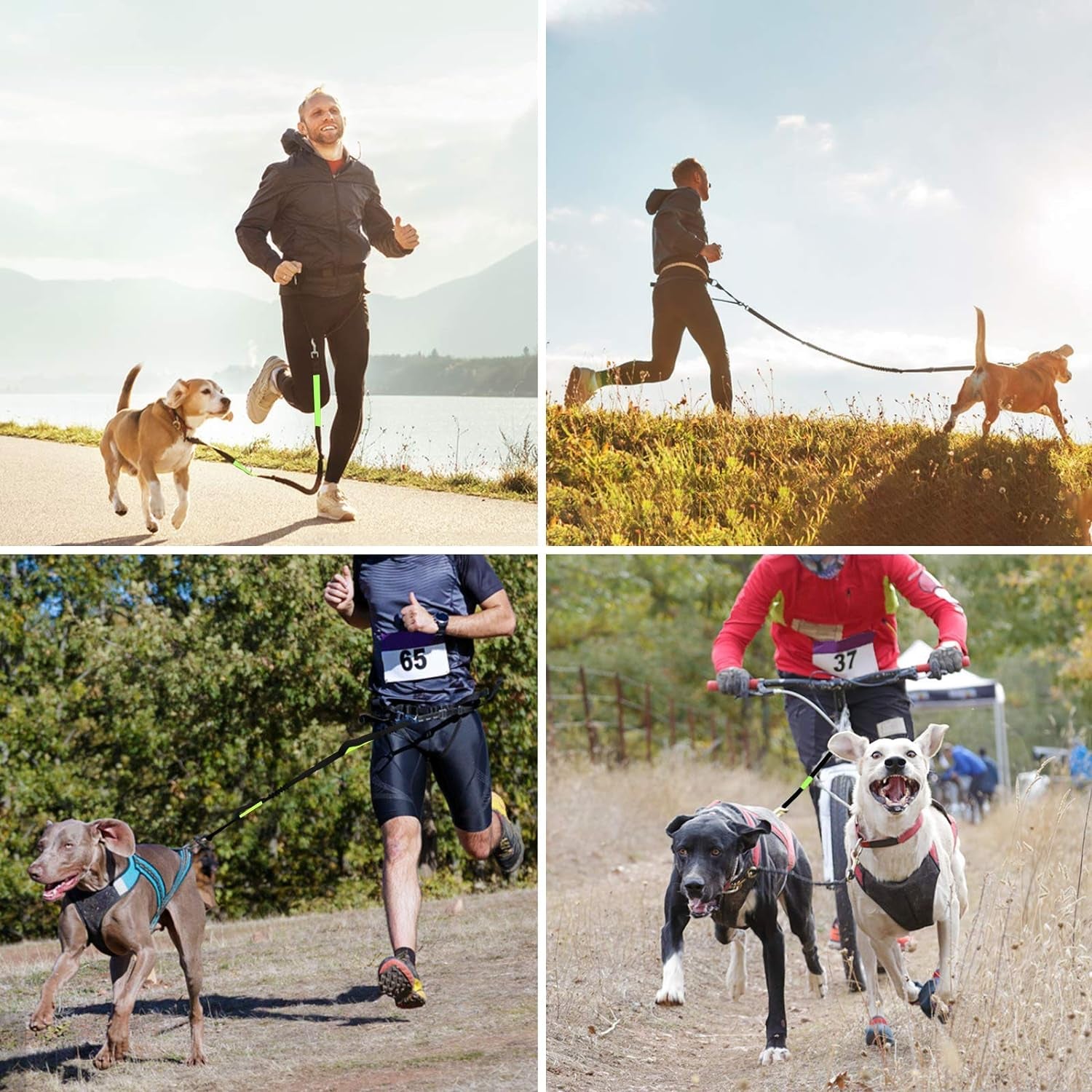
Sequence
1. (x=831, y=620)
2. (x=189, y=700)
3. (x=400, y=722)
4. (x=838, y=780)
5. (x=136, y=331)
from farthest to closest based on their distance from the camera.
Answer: (x=189, y=700)
(x=136, y=331)
(x=831, y=620)
(x=400, y=722)
(x=838, y=780)

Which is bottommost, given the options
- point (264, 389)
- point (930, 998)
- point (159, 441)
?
point (930, 998)

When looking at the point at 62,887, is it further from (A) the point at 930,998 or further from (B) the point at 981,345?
(B) the point at 981,345

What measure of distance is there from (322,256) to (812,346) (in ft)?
7.50

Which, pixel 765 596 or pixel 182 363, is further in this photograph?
pixel 182 363

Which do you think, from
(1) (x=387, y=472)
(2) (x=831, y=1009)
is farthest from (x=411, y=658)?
(2) (x=831, y=1009)

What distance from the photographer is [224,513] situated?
5.64 metres

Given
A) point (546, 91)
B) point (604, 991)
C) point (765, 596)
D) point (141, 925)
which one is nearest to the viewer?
point (141, 925)

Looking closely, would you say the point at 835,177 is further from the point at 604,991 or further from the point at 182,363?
the point at 604,991

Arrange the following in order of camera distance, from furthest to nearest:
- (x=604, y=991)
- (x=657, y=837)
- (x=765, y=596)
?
(x=657, y=837) < (x=604, y=991) < (x=765, y=596)

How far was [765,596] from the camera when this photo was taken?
5.04 metres

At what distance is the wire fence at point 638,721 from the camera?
1373 centimetres

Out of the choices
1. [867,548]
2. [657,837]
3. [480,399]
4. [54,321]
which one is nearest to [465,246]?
[480,399]

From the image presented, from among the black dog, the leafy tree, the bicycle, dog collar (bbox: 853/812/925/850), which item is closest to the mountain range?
the bicycle

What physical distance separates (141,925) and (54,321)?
9.05ft
